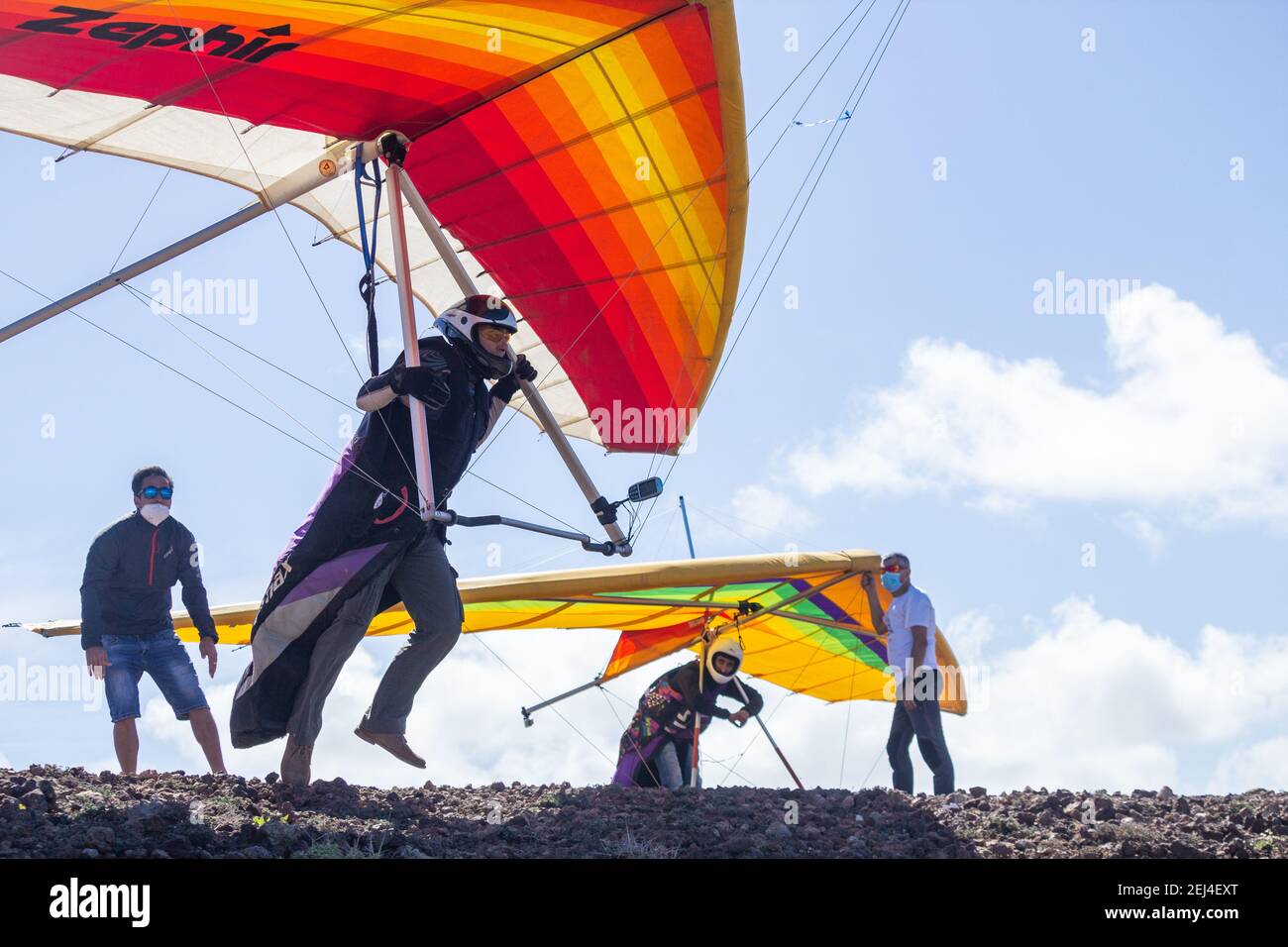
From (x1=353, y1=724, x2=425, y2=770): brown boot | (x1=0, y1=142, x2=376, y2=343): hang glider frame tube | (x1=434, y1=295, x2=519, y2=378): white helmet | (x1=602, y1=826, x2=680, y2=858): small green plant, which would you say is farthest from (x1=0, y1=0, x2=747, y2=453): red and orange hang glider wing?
(x1=602, y1=826, x2=680, y2=858): small green plant

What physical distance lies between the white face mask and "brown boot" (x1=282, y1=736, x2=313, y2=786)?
1.73 metres

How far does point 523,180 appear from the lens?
8242 mm

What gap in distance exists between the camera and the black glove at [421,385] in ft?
18.5

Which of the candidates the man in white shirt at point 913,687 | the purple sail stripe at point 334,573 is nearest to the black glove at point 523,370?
the purple sail stripe at point 334,573

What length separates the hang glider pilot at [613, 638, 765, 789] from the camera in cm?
779

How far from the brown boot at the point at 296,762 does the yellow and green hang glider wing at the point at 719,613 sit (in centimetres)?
257

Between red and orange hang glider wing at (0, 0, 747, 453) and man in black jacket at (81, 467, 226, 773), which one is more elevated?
red and orange hang glider wing at (0, 0, 747, 453)

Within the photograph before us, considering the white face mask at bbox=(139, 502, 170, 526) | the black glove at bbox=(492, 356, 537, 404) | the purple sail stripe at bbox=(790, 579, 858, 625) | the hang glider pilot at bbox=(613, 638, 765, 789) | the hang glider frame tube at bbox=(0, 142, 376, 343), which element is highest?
the hang glider frame tube at bbox=(0, 142, 376, 343)

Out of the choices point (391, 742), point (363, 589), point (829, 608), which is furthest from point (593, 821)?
point (829, 608)

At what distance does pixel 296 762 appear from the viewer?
5.42 meters

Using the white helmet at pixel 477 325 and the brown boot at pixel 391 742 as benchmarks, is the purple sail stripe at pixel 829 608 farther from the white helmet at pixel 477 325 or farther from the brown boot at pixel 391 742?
the brown boot at pixel 391 742

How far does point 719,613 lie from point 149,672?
4.87 meters

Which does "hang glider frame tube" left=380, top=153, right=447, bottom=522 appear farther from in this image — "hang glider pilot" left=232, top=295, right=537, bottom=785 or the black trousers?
the black trousers
